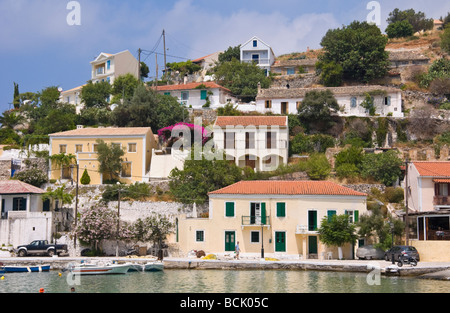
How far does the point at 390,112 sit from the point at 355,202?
2199 centimetres

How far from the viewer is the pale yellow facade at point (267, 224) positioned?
40719 millimetres

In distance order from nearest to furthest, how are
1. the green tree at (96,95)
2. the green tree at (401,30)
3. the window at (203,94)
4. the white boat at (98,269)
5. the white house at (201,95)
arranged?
the white boat at (98,269) → the white house at (201,95) → the window at (203,94) → the green tree at (96,95) → the green tree at (401,30)

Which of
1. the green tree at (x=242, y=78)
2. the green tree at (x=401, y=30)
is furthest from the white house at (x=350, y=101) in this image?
the green tree at (x=401, y=30)

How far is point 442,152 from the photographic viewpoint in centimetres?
5147

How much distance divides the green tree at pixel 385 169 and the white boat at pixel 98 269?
22.8 m

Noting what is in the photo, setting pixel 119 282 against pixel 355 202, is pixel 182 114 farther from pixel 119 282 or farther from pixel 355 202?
pixel 119 282

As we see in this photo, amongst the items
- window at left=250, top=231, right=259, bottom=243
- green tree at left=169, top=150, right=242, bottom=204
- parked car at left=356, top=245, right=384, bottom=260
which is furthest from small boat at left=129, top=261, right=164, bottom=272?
parked car at left=356, top=245, right=384, bottom=260

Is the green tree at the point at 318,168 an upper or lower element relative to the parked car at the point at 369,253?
upper

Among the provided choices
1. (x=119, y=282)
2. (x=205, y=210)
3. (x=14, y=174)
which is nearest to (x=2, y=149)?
(x=14, y=174)

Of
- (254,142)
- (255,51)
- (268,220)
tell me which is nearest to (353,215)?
(268,220)

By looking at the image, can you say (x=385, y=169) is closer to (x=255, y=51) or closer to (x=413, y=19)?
(x=255, y=51)

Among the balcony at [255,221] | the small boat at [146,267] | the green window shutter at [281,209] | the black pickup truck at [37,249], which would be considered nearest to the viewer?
the small boat at [146,267]

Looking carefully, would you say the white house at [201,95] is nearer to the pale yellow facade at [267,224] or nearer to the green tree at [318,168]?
the green tree at [318,168]

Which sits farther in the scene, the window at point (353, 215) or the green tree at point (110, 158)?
the green tree at point (110, 158)
